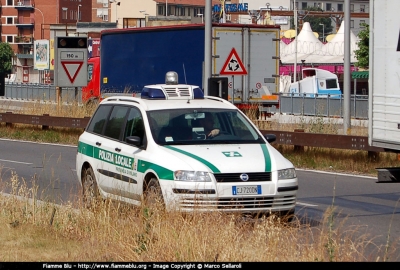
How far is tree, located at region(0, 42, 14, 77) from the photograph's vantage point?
A: 108 metres

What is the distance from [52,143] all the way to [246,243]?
1971cm

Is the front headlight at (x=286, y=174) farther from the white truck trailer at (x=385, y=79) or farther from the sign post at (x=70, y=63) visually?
the sign post at (x=70, y=63)

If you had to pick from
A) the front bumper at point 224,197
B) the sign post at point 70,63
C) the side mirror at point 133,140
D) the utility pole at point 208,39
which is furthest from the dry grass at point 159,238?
the sign post at point 70,63

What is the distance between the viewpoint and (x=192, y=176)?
992cm

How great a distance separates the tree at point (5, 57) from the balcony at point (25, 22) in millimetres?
9007

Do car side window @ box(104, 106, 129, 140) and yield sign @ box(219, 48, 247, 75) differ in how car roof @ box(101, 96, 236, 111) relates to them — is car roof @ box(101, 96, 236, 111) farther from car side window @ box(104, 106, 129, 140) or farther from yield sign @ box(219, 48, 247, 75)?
yield sign @ box(219, 48, 247, 75)

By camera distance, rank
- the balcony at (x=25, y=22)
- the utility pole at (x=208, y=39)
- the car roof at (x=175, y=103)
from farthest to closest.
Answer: the balcony at (x=25, y=22), the utility pole at (x=208, y=39), the car roof at (x=175, y=103)

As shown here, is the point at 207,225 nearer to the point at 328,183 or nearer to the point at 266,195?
the point at 266,195

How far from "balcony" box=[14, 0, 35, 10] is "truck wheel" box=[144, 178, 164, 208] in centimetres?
10939

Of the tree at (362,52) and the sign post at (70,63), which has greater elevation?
the tree at (362,52)

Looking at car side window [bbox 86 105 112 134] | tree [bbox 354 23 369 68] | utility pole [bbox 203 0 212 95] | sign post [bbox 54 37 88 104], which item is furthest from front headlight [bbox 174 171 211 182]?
tree [bbox 354 23 369 68]

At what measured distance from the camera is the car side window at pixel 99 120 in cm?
1236

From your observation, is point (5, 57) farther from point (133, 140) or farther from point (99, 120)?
Result: point (133, 140)

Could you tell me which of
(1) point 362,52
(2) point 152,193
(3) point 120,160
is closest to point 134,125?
(3) point 120,160
